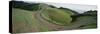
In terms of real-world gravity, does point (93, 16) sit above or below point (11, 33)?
above

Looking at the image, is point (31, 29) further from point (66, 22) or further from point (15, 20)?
point (66, 22)

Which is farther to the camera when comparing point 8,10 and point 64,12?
point 64,12

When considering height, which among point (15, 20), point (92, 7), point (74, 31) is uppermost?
point (92, 7)

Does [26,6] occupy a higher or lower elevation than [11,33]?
higher

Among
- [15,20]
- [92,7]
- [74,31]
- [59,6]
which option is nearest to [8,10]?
[15,20]

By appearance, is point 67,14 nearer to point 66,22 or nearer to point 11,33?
point 66,22
